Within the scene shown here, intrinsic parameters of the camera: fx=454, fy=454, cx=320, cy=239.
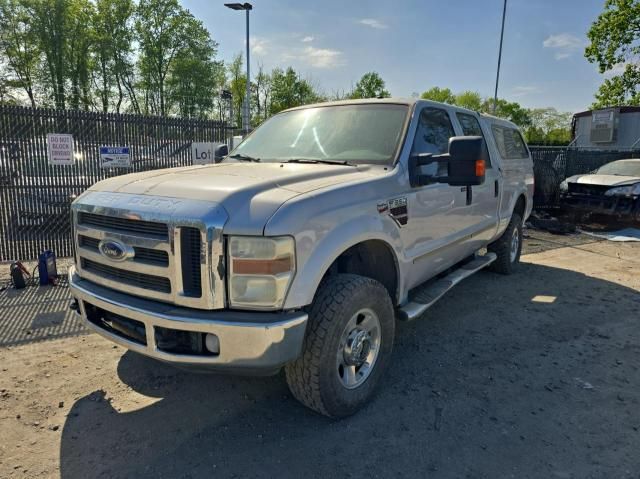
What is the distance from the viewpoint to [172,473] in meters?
2.40

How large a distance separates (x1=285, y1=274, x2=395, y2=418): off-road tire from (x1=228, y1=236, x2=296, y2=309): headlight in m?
0.36

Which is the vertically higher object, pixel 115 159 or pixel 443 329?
pixel 115 159

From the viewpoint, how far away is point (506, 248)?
6156 mm

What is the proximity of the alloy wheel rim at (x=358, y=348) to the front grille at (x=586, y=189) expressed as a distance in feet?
31.4

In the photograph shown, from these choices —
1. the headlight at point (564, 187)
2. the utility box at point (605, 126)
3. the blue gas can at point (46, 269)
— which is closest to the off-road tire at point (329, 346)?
the blue gas can at point (46, 269)

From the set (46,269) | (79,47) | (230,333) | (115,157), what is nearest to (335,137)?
(230,333)

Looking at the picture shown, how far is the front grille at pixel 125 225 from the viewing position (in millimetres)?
2422

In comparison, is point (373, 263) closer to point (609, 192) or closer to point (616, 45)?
point (609, 192)

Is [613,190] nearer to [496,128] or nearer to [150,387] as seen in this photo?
[496,128]

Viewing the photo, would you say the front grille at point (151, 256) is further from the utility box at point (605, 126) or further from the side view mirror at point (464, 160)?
the utility box at point (605, 126)

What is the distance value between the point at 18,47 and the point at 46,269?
44422mm

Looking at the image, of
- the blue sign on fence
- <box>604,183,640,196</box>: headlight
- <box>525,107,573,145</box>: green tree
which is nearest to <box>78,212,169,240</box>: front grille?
the blue sign on fence

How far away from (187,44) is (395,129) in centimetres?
4840

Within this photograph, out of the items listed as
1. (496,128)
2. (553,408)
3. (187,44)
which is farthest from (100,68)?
(553,408)
